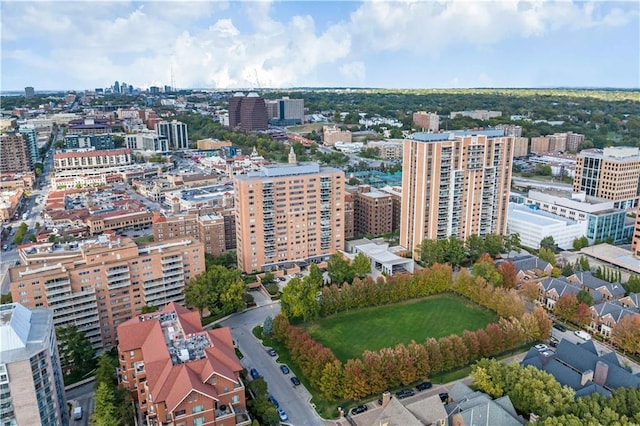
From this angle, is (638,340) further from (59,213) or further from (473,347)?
(59,213)

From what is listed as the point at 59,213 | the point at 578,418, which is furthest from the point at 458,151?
the point at 59,213

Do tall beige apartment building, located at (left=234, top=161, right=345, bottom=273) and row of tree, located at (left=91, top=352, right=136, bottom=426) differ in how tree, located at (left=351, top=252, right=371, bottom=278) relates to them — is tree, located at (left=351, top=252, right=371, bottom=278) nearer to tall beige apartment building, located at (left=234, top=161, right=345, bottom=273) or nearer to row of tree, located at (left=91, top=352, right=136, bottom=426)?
tall beige apartment building, located at (left=234, top=161, right=345, bottom=273)

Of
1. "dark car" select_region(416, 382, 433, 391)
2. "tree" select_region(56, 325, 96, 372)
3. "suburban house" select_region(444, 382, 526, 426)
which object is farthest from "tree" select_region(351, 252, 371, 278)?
"tree" select_region(56, 325, 96, 372)

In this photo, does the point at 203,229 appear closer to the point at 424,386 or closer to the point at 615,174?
the point at 424,386

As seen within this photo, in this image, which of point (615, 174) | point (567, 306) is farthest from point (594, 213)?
point (567, 306)

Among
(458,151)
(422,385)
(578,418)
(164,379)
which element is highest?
(458,151)

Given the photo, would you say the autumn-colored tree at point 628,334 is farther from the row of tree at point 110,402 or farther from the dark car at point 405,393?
the row of tree at point 110,402
